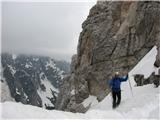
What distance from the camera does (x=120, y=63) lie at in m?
73.0

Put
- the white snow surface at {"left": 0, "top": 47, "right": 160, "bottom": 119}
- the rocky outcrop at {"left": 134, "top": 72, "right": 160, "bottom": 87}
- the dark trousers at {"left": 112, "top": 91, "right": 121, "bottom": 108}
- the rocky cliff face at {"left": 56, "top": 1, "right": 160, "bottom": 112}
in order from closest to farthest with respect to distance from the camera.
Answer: the white snow surface at {"left": 0, "top": 47, "right": 160, "bottom": 119} → the dark trousers at {"left": 112, "top": 91, "right": 121, "bottom": 108} → the rocky outcrop at {"left": 134, "top": 72, "right": 160, "bottom": 87} → the rocky cliff face at {"left": 56, "top": 1, "right": 160, "bottom": 112}

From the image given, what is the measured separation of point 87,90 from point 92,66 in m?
5.52

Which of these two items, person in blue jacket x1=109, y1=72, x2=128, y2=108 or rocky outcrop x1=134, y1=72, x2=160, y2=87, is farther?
rocky outcrop x1=134, y1=72, x2=160, y2=87

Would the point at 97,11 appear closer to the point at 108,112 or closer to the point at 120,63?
the point at 120,63

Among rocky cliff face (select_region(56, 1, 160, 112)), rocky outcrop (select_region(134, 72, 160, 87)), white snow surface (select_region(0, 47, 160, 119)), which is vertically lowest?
rocky cliff face (select_region(56, 1, 160, 112))

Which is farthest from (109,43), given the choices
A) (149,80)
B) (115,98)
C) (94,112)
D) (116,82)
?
(94,112)

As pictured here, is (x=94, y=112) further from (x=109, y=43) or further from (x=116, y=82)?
(x=109, y=43)

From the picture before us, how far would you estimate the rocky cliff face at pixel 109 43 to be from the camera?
67875mm

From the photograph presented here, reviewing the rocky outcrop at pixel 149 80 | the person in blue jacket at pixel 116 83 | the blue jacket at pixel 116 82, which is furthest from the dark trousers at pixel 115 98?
the rocky outcrop at pixel 149 80

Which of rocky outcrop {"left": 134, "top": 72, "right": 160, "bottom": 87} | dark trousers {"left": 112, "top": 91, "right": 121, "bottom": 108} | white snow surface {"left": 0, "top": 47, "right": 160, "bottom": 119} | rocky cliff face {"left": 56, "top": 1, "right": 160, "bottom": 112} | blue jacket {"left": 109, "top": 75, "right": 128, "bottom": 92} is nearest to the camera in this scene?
white snow surface {"left": 0, "top": 47, "right": 160, "bottom": 119}

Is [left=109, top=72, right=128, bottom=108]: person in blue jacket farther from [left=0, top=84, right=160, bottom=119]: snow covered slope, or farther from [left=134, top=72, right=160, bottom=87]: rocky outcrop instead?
[left=134, top=72, right=160, bottom=87]: rocky outcrop

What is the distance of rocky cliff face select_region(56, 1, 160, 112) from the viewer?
67875 millimetres

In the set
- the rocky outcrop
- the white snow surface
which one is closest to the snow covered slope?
the white snow surface

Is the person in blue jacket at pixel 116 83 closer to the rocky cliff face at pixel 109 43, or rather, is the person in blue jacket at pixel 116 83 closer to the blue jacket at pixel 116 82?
the blue jacket at pixel 116 82
